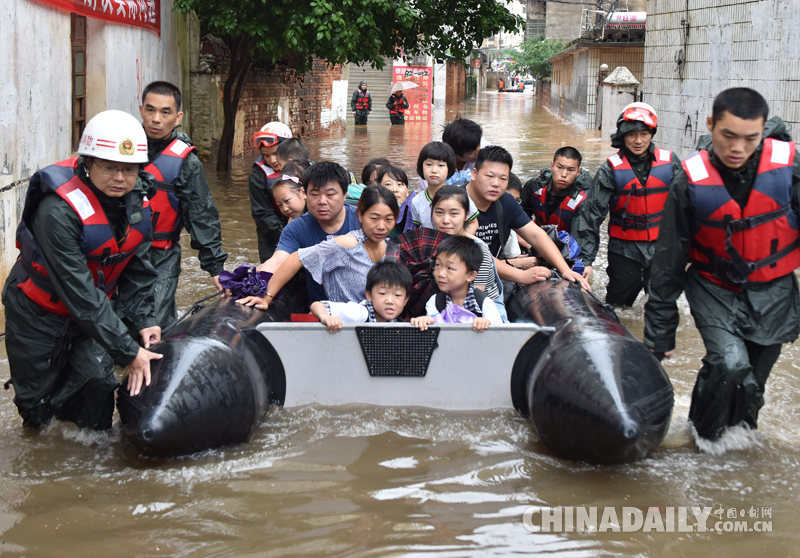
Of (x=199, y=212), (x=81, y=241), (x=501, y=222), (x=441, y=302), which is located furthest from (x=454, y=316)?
(x=81, y=241)

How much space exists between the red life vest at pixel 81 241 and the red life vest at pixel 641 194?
12.2 ft

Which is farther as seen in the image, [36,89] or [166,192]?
[36,89]

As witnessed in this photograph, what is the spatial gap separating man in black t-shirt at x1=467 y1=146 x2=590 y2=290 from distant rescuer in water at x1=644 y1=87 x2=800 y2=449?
47.4 inches

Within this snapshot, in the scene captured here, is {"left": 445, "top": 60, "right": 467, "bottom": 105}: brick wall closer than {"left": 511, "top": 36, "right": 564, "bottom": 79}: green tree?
Yes

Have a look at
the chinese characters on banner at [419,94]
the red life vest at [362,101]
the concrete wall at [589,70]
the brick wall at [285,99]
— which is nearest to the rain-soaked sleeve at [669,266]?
the brick wall at [285,99]

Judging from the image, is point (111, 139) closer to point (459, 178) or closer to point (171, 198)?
point (171, 198)

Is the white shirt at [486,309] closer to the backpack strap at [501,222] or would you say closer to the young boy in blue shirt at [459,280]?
the young boy in blue shirt at [459,280]

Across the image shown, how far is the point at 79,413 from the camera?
4.21 metres

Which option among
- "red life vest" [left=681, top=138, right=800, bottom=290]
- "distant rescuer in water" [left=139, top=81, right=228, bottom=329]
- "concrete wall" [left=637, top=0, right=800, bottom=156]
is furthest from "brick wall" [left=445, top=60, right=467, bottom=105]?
"red life vest" [left=681, top=138, right=800, bottom=290]

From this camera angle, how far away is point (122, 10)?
9.95 meters

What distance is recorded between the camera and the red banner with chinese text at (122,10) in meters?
8.37

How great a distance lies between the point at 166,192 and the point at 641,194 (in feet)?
11.7

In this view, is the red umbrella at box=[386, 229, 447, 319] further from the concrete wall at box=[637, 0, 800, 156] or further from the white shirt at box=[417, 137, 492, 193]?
the concrete wall at box=[637, 0, 800, 156]

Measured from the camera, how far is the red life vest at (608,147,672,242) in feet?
20.3
